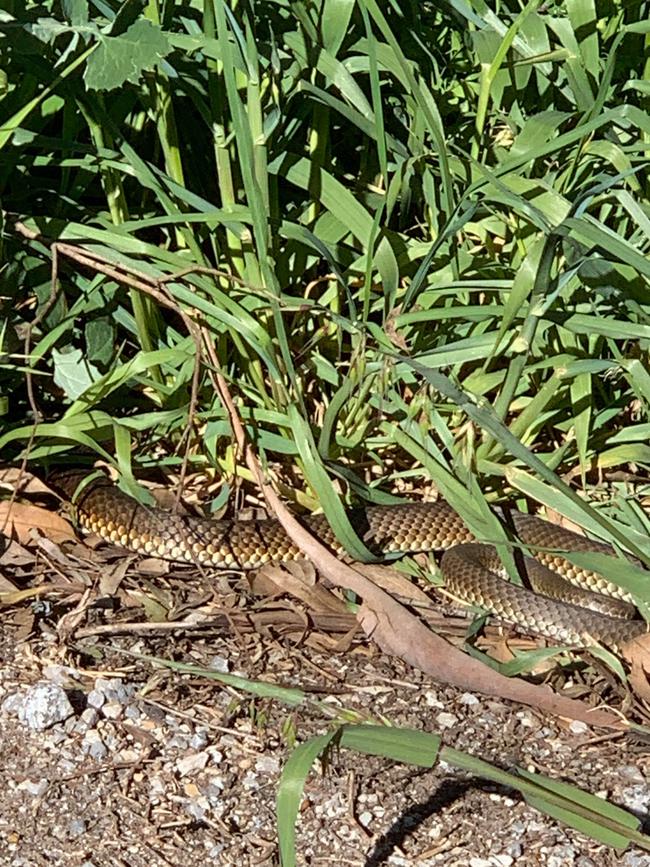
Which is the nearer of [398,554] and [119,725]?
[119,725]

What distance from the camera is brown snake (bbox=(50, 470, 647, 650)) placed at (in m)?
3.67

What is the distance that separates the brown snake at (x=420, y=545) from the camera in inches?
144

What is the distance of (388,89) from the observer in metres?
3.87

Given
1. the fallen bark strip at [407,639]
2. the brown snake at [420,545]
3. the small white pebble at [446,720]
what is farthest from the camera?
the brown snake at [420,545]

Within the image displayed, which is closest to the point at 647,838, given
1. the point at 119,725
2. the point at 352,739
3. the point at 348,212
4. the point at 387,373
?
the point at 352,739

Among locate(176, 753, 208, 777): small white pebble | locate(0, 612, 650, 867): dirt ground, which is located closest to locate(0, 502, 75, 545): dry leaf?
locate(0, 612, 650, 867): dirt ground

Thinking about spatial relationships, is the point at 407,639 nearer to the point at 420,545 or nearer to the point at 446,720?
the point at 446,720

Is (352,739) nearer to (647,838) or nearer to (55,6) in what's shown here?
(647,838)

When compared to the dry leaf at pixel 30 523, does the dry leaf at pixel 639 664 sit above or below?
above

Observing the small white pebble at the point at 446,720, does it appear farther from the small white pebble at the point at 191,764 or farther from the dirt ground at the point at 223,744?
the small white pebble at the point at 191,764

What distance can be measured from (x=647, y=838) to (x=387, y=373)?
55.7 inches

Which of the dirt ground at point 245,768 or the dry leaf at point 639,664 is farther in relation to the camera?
the dry leaf at point 639,664

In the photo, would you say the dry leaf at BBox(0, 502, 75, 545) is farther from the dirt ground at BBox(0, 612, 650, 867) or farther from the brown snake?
the dirt ground at BBox(0, 612, 650, 867)

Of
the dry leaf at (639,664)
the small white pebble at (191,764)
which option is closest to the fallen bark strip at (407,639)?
the dry leaf at (639,664)
